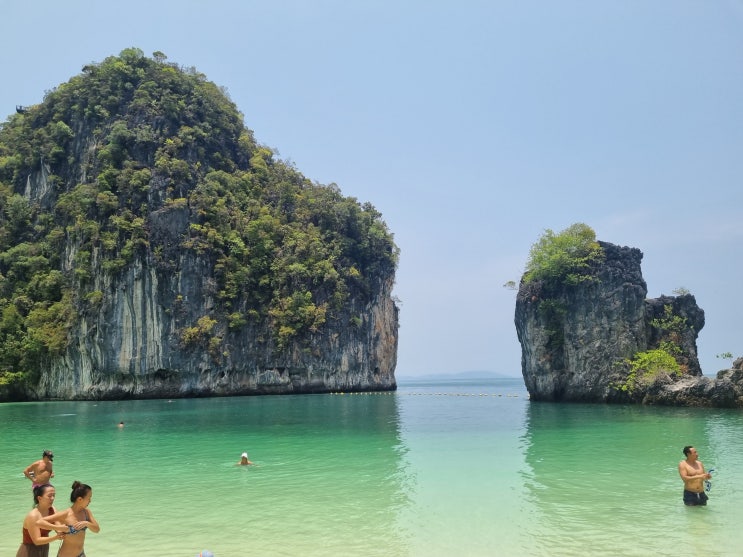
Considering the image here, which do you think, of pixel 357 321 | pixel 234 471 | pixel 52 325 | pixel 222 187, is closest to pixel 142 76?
pixel 222 187

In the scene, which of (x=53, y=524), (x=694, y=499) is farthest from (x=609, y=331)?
(x=53, y=524)

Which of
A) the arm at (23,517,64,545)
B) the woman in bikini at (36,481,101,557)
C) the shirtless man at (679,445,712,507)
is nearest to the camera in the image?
the arm at (23,517,64,545)

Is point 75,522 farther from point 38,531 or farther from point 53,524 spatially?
point 38,531

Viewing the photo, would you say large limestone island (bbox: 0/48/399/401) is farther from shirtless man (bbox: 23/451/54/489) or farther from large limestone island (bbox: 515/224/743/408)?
shirtless man (bbox: 23/451/54/489)

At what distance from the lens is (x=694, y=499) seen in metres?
9.51

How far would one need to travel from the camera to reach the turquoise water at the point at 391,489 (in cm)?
804

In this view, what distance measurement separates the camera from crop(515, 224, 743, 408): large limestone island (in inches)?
1308

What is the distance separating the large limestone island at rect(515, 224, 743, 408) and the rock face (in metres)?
0.06

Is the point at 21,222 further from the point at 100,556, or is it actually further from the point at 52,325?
the point at 100,556

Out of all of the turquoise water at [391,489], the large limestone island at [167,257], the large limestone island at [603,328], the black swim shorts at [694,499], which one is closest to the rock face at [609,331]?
the large limestone island at [603,328]

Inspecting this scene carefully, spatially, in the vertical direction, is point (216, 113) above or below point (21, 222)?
above

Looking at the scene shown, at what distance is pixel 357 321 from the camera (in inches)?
2195

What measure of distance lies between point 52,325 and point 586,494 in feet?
151

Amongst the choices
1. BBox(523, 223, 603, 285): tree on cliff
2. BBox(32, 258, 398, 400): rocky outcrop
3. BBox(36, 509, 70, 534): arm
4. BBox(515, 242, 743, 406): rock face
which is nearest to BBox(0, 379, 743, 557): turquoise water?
BBox(36, 509, 70, 534): arm
